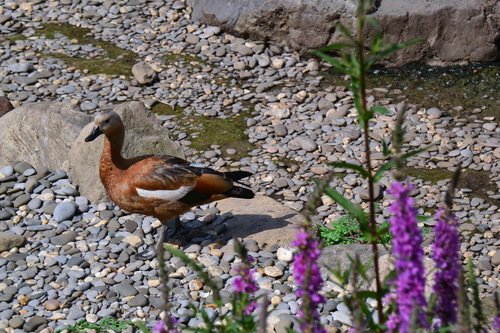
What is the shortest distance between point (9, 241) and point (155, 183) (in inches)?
38.3

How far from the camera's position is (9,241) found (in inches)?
214

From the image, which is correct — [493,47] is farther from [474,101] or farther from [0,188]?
[0,188]

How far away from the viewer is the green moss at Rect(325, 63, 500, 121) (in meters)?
7.20

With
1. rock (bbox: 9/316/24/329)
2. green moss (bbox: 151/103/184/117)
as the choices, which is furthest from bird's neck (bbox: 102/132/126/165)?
green moss (bbox: 151/103/184/117)

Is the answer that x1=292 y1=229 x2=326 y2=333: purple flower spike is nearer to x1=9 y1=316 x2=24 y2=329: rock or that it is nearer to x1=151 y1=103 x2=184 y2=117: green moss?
x1=9 y1=316 x2=24 y2=329: rock

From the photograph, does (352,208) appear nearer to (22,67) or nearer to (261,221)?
(261,221)

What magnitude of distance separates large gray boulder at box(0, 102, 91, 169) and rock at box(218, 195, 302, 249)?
1241 millimetres

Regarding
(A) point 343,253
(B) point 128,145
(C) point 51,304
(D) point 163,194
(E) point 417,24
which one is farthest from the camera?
(E) point 417,24

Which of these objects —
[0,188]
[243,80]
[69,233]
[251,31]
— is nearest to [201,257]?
[69,233]

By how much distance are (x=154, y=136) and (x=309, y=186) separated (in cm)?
109

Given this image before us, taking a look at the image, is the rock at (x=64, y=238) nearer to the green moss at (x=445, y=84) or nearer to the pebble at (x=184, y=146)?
the pebble at (x=184, y=146)

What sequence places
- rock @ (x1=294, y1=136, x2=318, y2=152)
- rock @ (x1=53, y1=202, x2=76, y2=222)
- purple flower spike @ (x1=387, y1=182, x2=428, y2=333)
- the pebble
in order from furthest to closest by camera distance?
rock @ (x1=294, y1=136, x2=318, y2=152) → rock @ (x1=53, y1=202, x2=76, y2=222) → the pebble → purple flower spike @ (x1=387, y1=182, x2=428, y2=333)

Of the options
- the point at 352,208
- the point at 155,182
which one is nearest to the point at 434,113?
the point at 155,182

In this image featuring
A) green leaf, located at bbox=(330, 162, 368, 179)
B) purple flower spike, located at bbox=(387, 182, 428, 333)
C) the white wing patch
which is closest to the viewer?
purple flower spike, located at bbox=(387, 182, 428, 333)
